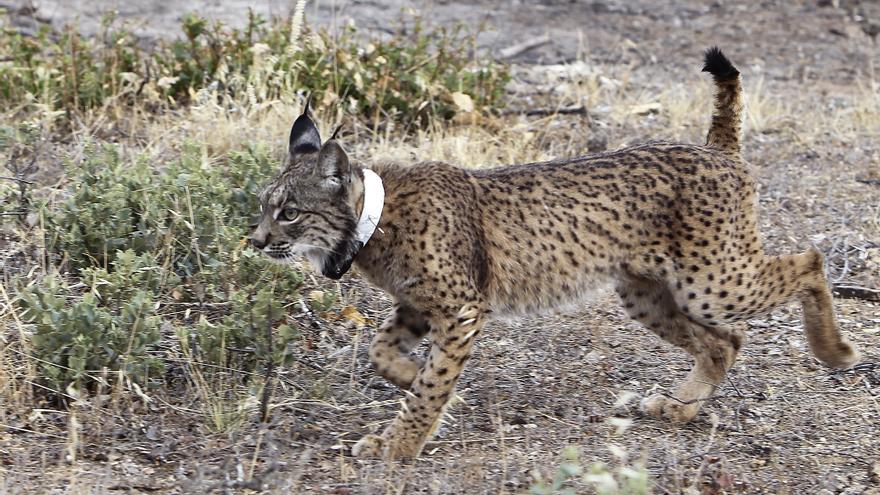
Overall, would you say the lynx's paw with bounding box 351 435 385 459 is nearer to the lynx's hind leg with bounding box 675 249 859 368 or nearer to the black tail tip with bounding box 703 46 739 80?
the lynx's hind leg with bounding box 675 249 859 368

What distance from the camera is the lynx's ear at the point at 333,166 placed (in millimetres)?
5105

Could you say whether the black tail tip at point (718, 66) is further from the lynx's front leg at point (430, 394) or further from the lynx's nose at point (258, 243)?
the lynx's nose at point (258, 243)

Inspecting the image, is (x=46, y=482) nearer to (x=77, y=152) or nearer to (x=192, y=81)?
(x=77, y=152)

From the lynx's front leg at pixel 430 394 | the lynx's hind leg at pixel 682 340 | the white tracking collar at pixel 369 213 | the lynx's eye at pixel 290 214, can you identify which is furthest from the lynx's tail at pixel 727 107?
the lynx's eye at pixel 290 214

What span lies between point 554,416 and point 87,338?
1.96 m

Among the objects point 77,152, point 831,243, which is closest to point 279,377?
point 77,152

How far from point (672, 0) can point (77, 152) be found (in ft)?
26.1

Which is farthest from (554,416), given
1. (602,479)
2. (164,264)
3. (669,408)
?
(602,479)

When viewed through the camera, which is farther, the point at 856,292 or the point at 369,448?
the point at 856,292

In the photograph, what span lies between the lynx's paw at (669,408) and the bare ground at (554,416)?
50mm

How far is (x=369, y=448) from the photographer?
5.16m

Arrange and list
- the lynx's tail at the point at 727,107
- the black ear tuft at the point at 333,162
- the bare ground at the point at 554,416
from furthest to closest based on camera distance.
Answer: the lynx's tail at the point at 727,107, the black ear tuft at the point at 333,162, the bare ground at the point at 554,416

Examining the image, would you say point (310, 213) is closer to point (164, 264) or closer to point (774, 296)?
point (164, 264)

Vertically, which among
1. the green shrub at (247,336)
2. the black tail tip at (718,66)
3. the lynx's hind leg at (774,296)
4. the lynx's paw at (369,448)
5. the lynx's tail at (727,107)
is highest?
the black tail tip at (718,66)
